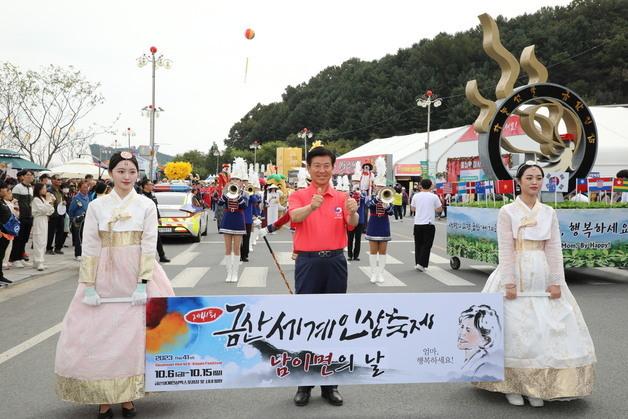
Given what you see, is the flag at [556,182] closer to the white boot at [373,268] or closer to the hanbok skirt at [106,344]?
the white boot at [373,268]

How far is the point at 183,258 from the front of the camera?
51.8 ft

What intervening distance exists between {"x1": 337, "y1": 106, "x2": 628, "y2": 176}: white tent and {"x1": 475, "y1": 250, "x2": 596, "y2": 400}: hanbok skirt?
2221 centimetres

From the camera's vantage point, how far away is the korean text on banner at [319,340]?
4.65 metres

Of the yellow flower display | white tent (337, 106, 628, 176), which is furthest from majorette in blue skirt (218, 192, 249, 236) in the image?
the yellow flower display

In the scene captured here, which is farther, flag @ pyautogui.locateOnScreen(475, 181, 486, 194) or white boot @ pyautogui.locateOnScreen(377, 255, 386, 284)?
flag @ pyautogui.locateOnScreen(475, 181, 486, 194)

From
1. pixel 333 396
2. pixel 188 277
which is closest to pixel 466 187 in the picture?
pixel 188 277

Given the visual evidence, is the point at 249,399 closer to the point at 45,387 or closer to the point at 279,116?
the point at 45,387

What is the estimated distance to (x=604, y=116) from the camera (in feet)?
93.8

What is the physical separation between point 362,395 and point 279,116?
11135 cm

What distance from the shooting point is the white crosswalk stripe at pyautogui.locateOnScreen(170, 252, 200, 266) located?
1472 centimetres

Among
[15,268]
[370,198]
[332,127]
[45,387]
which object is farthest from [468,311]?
[332,127]

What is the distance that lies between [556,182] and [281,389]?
911cm

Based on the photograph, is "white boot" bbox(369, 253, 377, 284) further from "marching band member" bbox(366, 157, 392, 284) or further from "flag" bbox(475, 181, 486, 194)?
"flag" bbox(475, 181, 486, 194)

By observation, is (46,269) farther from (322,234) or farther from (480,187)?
(322,234)
